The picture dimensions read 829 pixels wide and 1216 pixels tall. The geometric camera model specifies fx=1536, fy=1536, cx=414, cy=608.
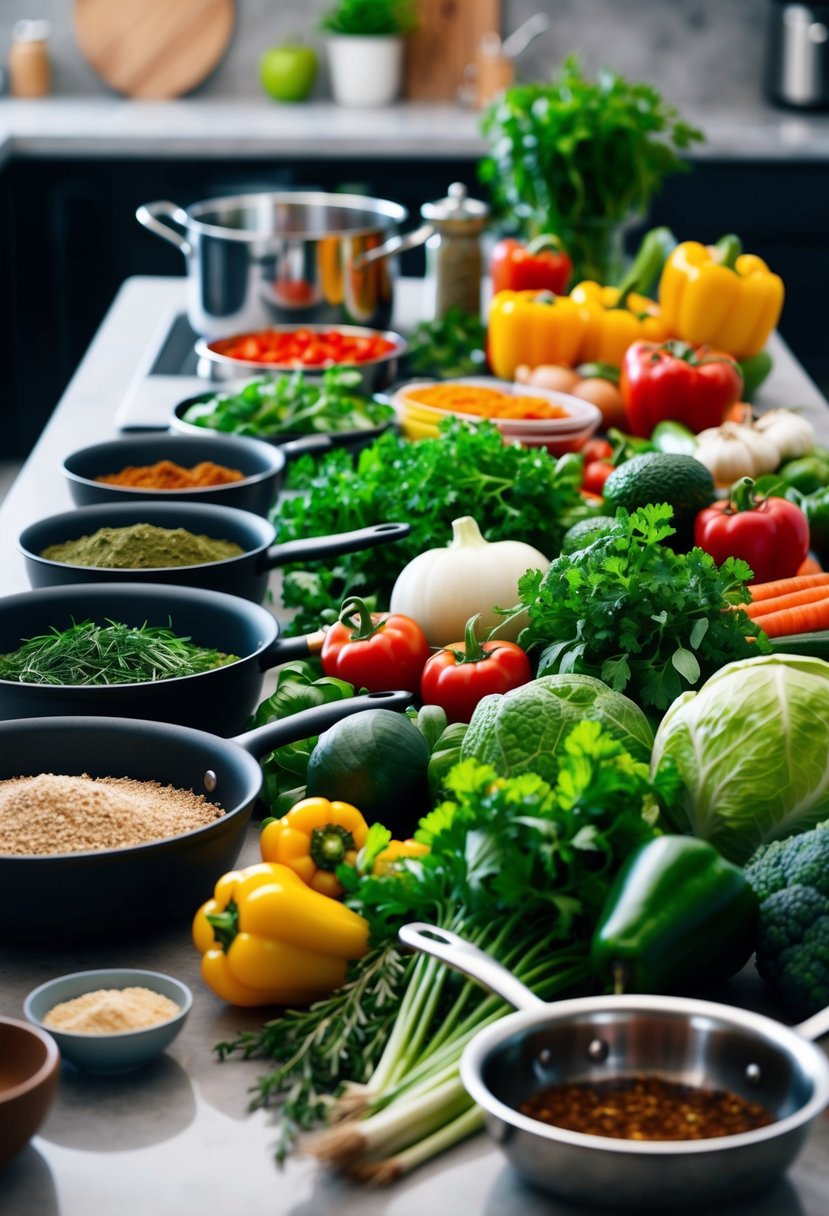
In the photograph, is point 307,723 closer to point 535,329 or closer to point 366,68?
point 535,329

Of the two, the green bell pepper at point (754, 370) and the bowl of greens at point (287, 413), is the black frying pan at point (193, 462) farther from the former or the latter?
the green bell pepper at point (754, 370)

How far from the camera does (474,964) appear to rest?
45.8 inches

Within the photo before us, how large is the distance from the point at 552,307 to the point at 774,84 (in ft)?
11.0

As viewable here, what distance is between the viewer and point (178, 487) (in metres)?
2.29

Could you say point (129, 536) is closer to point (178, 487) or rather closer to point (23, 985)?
point (178, 487)

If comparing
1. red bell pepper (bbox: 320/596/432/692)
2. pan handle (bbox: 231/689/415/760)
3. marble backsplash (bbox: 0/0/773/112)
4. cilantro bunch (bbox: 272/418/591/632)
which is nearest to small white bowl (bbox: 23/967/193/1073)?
pan handle (bbox: 231/689/415/760)

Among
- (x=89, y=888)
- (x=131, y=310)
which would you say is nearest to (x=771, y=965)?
(x=89, y=888)

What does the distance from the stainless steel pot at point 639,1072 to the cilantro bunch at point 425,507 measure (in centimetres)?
104

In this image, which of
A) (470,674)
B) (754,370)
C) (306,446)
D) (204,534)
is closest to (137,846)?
(470,674)

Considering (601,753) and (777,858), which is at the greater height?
(601,753)

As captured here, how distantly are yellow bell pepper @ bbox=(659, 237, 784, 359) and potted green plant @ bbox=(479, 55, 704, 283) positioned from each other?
1.19 ft

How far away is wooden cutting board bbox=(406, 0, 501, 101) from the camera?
6055mm

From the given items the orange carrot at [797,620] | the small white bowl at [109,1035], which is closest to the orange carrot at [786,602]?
the orange carrot at [797,620]

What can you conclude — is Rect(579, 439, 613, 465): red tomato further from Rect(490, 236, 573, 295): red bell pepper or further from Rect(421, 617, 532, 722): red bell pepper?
Rect(421, 617, 532, 722): red bell pepper
